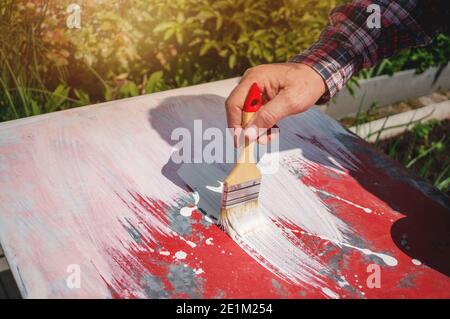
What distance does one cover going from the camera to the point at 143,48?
7.93ft

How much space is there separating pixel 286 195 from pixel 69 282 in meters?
0.70

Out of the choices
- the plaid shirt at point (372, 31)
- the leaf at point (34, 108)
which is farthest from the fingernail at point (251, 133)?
the leaf at point (34, 108)

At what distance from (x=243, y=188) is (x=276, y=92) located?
41 centimetres

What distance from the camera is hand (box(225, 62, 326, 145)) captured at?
1.26 meters

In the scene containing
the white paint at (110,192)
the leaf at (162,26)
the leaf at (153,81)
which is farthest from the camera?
the leaf at (153,81)

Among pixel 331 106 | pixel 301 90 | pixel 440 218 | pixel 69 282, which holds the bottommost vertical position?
pixel 331 106

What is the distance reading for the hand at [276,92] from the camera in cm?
126

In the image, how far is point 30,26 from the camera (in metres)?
2.15

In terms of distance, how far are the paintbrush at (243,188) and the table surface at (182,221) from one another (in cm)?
5

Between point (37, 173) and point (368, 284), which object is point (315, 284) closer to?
point (368, 284)

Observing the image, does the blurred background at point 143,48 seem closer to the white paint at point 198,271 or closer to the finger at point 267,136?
the finger at point 267,136

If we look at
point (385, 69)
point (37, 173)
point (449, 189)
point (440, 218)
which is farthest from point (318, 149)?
point (385, 69)

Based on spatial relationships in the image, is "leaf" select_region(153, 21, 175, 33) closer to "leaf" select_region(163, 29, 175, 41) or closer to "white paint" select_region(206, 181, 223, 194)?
"leaf" select_region(163, 29, 175, 41)

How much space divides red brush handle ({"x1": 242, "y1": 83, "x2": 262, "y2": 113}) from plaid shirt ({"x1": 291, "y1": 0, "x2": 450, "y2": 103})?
0.44 meters
